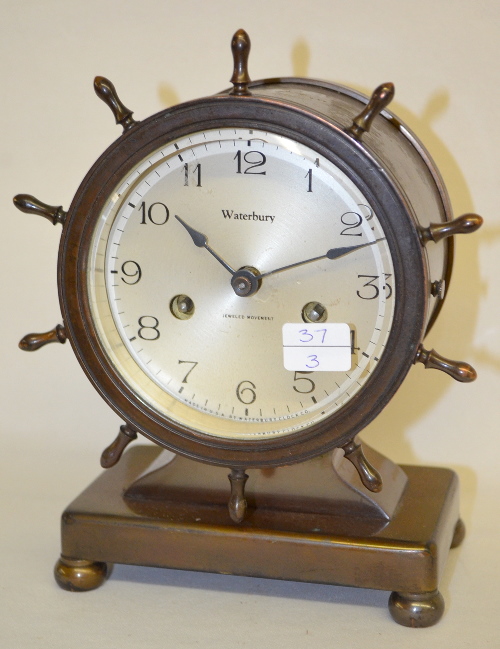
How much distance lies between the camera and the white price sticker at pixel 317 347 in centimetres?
204

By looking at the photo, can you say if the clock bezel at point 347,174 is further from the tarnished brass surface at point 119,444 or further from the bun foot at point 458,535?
the bun foot at point 458,535

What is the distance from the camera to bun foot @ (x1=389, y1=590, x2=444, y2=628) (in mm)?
2068

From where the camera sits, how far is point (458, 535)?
2385 millimetres

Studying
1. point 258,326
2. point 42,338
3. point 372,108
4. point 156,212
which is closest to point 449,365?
point 258,326

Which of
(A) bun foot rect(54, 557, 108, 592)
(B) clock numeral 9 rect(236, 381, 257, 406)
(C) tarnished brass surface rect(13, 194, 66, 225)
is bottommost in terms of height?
(A) bun foot rect(54, 557, 108, 592)

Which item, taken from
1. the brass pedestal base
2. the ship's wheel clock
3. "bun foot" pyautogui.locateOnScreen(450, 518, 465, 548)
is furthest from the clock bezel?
"bun foot" pyautogui.locateOnScreen(450, 518, 465, 548)

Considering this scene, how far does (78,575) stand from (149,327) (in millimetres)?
470

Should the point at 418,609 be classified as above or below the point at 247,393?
below

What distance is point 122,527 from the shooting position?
2.17 meters

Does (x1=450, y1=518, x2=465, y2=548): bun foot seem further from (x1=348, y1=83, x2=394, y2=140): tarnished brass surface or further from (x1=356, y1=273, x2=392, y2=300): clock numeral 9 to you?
(x1=348, y1=83, x2=394, y2=140): tarnished brass surface

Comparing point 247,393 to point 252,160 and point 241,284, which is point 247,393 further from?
point 252,160

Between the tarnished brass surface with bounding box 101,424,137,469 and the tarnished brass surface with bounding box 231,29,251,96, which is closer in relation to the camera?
the tarnished brass surface with bounding box 231,29,251,96

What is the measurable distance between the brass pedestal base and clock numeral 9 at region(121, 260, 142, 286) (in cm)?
→ 36

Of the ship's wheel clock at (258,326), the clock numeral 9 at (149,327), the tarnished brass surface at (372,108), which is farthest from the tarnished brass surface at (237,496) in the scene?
the tarnished brass surface at (372,108)
